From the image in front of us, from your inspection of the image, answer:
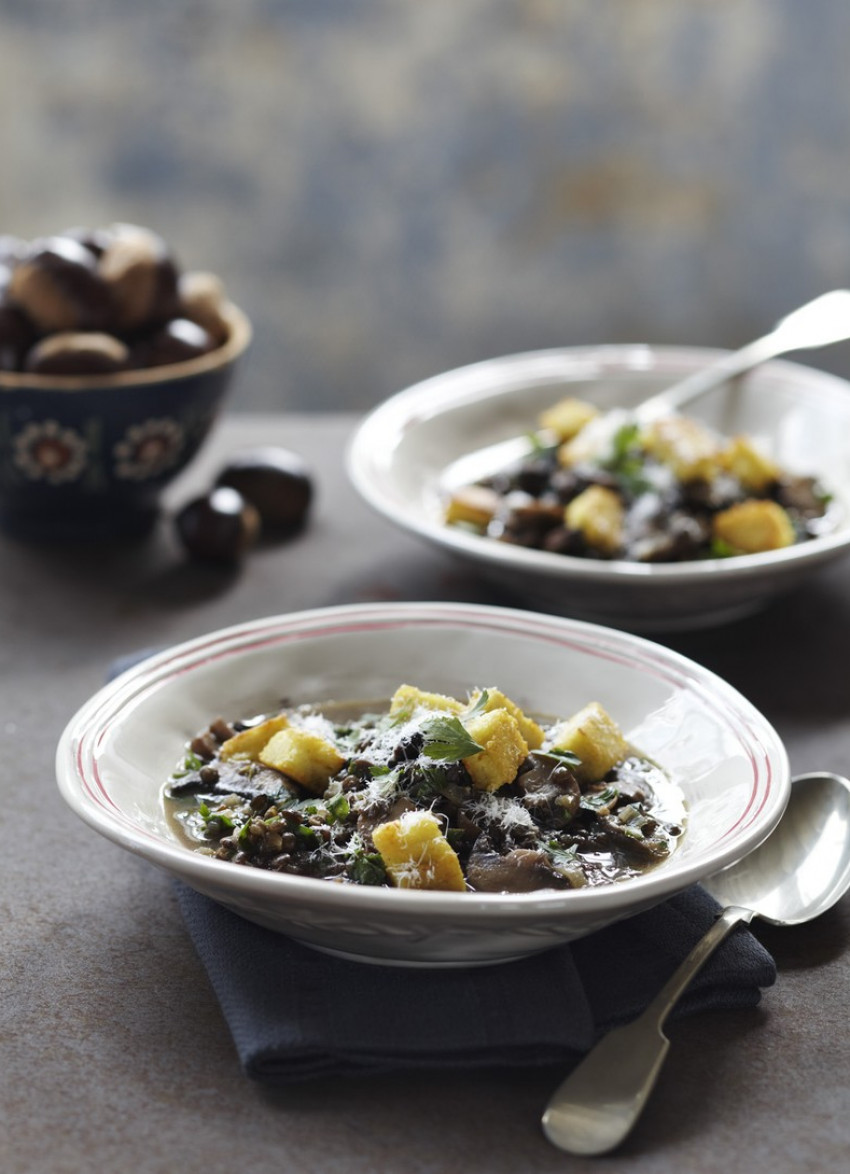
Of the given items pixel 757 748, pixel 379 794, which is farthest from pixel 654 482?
pixel 379 794

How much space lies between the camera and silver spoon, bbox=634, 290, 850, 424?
2533 millimetres

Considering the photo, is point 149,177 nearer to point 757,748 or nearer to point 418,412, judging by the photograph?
point 418,412

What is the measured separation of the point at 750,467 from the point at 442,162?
3.57 metres

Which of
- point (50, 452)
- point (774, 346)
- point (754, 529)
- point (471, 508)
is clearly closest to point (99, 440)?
point (50, 452)

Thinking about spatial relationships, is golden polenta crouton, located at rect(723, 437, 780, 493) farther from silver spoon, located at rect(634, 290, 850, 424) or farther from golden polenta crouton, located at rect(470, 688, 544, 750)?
golden polenta crouton, located at rect(470, 688, 544, 750)

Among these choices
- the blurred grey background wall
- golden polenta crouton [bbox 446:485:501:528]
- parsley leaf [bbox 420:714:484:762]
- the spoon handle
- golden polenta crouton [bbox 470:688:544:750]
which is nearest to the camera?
the spoon handle

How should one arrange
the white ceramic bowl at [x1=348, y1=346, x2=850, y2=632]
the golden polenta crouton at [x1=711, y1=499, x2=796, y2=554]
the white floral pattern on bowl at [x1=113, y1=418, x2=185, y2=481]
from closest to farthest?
1. the white ceramic bowl at [x1=348, y1=346, x2=850, y2=632]
2. the golden polenta crouton at [x1=711, y1=499, x2=796, y2=554]
3. the white floral pattern on bowl at [x1=113, y1=418, x2=185, y2=481]

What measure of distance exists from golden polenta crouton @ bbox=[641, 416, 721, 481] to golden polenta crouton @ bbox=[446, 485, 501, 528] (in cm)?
31

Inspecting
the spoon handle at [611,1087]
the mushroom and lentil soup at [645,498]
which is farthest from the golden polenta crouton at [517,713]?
the mushroom and lentil soup at [645,498]

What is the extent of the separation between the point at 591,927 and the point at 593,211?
4.83 meters

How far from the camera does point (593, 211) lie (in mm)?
5648

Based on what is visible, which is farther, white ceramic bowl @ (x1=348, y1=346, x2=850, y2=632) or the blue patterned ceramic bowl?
the blue patterned ceramic bowl

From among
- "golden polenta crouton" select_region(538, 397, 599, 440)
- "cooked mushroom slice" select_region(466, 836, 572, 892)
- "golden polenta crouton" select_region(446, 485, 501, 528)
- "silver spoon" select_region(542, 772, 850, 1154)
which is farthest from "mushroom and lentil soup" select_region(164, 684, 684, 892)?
"golden polenta crouton" select_region(538, 397, 599, 440)

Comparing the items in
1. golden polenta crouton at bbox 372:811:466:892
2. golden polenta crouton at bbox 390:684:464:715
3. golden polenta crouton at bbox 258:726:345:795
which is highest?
golden polenta crouton at bbox 372:811:466:892
